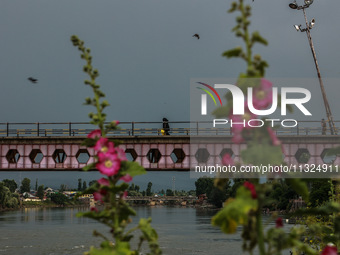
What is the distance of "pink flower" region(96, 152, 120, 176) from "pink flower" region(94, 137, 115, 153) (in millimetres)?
51

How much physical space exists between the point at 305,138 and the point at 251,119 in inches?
2110

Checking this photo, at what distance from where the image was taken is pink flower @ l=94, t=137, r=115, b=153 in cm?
381

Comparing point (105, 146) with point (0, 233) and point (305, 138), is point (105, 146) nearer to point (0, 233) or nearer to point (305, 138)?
point (305, 138)

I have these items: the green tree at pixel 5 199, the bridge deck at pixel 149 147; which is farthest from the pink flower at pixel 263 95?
the green tree at pixel 5 199

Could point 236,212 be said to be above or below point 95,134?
below

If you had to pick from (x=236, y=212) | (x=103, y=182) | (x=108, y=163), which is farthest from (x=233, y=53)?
(x=103, y=182)

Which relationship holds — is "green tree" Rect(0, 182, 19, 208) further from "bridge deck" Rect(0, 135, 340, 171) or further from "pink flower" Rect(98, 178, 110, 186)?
"pink flower" Rect(98, 178, 110, 186)

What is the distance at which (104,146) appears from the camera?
386cm

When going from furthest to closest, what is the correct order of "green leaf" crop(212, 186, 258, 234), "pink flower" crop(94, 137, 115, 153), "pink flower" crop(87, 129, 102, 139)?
1. "pink flower" crop(87, 129, 102, 139)
2. "pink flower" crop(94, 137, 115, 153)
3. "green leaf" crop(212, 186, 258, 234)

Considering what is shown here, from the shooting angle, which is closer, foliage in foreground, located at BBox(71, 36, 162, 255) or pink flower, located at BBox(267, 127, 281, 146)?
pink flower, located at BBox(267, 127, 281, 146)

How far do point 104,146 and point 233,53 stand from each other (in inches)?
52.8

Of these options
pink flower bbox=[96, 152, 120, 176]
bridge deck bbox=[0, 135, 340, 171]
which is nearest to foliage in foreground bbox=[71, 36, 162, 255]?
pink flower bbox=[96, 152, 120, 176]

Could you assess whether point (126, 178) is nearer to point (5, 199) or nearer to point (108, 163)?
point (108, 163)

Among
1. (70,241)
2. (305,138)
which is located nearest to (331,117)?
(305,138)
